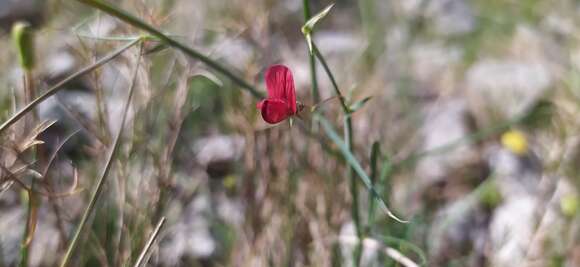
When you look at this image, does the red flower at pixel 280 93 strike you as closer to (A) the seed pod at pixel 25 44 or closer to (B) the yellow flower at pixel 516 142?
(A) the seed pod at pixel 25 44

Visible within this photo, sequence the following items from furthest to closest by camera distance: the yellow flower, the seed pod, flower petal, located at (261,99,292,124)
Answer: the yellow flower
the seed pod
flower petal, located at (261,99,292,124)

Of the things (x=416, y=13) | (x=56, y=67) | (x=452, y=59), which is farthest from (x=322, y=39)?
(x=56, y=67)

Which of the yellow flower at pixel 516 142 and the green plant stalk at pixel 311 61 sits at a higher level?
the yellow flower at pixel 516 142

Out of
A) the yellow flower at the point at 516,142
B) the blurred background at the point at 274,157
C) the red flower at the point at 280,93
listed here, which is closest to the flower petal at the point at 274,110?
the red flower at the point at 280,93

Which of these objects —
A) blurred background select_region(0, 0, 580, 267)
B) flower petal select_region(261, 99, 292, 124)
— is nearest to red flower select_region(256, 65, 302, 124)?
flower petal select_region(261, 99, 292, 124)

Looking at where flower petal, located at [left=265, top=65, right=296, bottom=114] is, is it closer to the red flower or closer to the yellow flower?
the red flower

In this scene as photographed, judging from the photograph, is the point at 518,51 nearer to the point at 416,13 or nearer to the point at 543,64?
the point at 543,64
